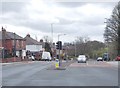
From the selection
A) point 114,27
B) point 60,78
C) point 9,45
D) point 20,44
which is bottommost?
point 60,78

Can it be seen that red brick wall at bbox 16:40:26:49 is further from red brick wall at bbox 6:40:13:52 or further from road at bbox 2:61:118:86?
road at bbox 2:61:118:86

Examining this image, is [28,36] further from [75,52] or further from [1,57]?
[1,57]

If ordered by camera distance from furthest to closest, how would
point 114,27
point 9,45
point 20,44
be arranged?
point 20,44
point 9,45
point 114,27

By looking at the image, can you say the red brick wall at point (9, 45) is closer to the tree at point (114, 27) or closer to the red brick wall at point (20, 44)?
the red brick wall at point (20, 44)

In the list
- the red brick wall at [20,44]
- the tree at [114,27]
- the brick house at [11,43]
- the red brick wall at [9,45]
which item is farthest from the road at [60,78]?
the red brick wall at [20,44]

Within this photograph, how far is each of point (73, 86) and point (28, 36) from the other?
130780 mm

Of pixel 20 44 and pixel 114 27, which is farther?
pixel 20 44

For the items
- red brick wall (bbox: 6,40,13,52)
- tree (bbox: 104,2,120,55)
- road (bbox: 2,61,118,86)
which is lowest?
road (bbox: 2,61,118,86)

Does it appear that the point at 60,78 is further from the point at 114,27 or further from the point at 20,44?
the point at 20,44

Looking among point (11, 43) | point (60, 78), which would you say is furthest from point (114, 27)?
point (60, 78)

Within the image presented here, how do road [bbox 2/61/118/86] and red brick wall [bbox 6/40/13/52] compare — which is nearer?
road [bbox 2/61/118/86]

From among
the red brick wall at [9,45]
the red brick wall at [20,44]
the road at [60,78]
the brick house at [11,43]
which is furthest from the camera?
the red brick wall at [20,44]

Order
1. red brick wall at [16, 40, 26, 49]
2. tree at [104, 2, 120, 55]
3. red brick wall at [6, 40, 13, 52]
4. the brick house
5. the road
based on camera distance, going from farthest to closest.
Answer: red brick wall at [16, 40, 26, 49]
red brick wall at [6, 40, 13, 52]
the brick house
tree at [104, 2, 120, 55]
the road

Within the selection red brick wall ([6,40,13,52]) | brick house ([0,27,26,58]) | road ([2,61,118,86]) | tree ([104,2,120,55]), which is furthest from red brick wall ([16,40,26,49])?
road ([2,61,118,86])
